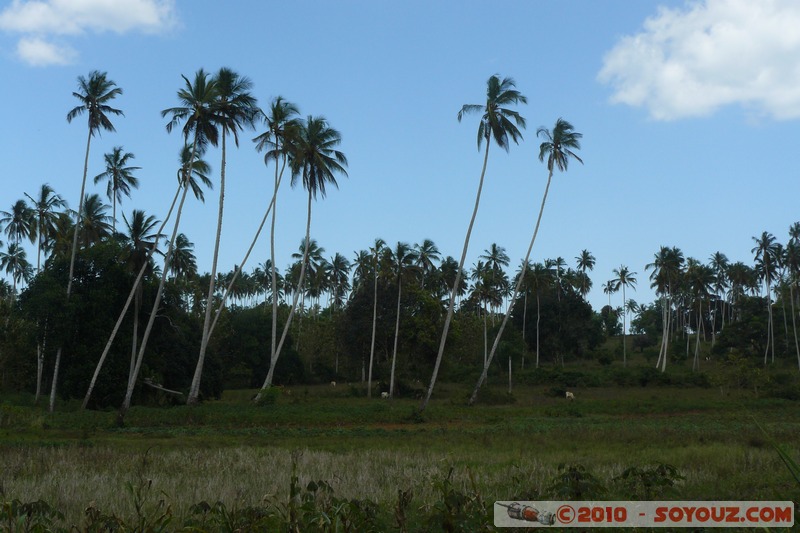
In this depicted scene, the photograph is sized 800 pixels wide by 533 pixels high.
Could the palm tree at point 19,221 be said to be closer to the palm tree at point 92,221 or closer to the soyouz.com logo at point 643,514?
the palm tree at point 92,221

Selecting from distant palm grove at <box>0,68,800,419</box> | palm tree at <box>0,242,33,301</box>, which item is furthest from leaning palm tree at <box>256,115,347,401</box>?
palm tree at <box>0,242,33,301</box>

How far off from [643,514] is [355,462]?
11002 millimetres

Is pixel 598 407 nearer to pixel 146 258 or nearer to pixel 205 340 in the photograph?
pixel 205 340

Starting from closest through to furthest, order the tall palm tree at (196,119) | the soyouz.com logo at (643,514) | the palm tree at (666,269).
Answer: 1. the soyouz.com logo at (643,514)
2. the tall palm tree at (196,119)
3. the palm tree at (666,269)

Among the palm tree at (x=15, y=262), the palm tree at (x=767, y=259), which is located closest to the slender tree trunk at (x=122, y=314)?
the palm tree at (x=15, y=262)

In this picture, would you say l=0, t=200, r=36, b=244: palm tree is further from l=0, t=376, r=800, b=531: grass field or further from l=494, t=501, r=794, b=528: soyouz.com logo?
l=494, t=501, r=794, b=528: soyouz.com logo

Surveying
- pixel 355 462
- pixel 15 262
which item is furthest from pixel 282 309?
pixel 355 462

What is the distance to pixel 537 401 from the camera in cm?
5106

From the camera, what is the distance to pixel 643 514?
5.62m

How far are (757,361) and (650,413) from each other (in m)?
37.3

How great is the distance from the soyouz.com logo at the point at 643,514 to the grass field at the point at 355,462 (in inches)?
20.3

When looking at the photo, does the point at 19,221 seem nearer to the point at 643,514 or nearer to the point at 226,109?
the point at 226,109

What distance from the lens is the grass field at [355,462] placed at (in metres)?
7.06

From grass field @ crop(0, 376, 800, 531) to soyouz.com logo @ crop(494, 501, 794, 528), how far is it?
1.69 feet
